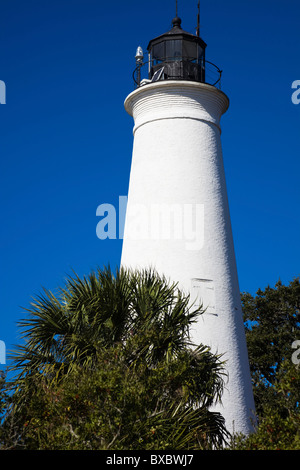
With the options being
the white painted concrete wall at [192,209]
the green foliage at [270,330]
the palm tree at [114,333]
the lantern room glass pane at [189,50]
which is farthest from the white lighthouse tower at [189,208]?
the green foliage at [270,330]

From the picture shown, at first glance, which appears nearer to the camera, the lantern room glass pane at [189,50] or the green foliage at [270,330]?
the lantern room glass pane at [189,50]

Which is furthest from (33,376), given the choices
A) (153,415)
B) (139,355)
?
(153,415)

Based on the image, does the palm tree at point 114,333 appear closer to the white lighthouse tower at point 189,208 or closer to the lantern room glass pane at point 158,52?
the white lighthouse tower at point 189,208

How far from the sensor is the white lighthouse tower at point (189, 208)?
17391 mm

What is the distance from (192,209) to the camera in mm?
18188

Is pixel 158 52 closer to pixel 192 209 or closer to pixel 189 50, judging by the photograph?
pixel 189 50

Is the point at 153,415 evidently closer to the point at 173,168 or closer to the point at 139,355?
the point at 139,355

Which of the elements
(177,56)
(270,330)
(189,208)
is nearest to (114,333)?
(189,208)

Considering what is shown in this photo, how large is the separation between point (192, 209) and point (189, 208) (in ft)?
0.27

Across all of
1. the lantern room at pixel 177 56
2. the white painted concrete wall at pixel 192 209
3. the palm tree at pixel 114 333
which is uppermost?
the lantern room at pixel 177 56

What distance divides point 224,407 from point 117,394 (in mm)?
6757

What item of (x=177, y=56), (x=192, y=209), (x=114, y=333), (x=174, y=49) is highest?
(x=174, y=49)

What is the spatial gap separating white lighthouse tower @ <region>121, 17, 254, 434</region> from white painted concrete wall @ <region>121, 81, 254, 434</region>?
0.03 meters

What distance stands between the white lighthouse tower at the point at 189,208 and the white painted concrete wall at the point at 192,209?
3 cm
